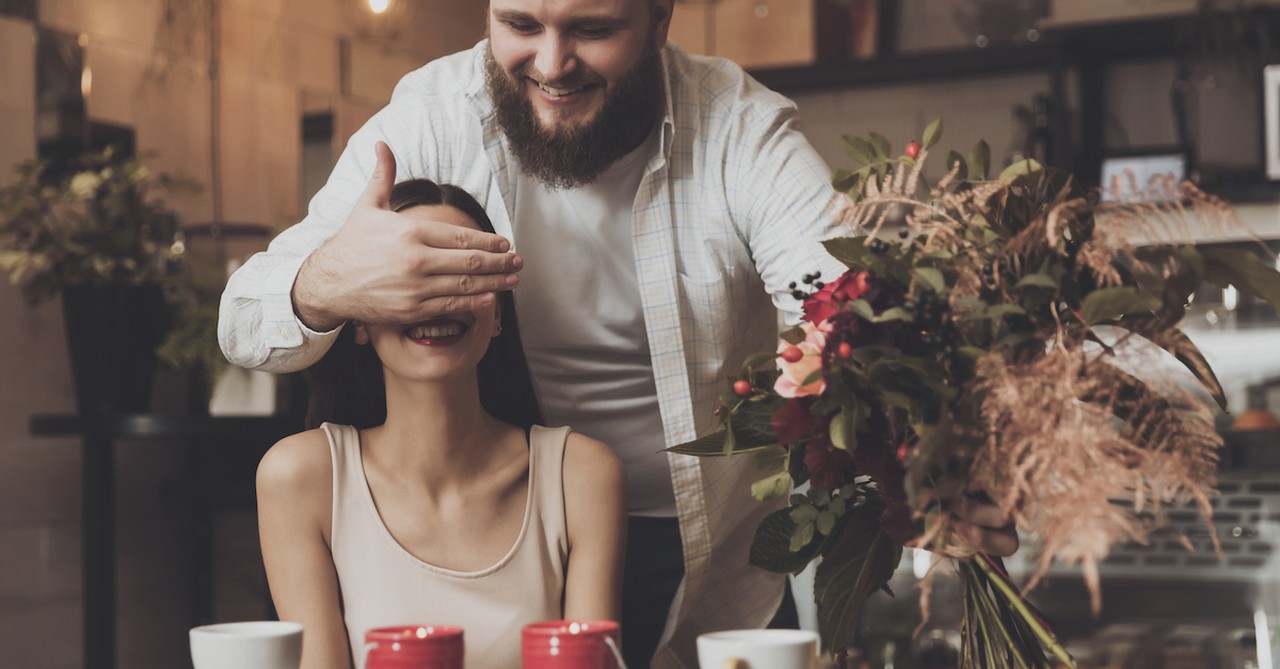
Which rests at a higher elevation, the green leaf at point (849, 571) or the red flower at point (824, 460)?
the red flower at point (824, 460)

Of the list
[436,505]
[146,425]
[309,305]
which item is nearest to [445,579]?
[436,505]

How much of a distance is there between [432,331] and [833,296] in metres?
0.58

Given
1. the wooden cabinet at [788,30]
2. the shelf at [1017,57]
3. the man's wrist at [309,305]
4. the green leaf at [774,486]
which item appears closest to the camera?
the green leaf at [774,486]

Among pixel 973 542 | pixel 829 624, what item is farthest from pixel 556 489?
pixel 973 542

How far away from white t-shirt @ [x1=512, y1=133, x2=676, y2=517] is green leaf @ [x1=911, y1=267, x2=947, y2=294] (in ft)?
2.52

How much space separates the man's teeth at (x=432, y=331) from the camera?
1477 mm

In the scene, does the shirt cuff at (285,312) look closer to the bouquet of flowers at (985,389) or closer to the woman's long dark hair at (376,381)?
the woman's long dark hair at (376,381)

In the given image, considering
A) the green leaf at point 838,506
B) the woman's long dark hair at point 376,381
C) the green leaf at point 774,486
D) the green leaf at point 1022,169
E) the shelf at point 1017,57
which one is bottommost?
the green leaf at point 838,506

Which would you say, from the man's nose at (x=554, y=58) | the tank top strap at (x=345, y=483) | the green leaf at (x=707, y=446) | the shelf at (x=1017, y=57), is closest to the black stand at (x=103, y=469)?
the tank top strap at (x=345, y=483)

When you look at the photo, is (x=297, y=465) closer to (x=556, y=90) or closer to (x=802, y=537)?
(x=556, y=90)

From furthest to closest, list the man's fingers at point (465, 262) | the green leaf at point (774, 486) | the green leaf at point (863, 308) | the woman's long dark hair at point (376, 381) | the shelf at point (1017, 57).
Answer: the shelf at point (1017, 57)
the woman's long dark hair at point (376, 381)
the man's fingers at point (465, 262)
the green leaf at point (774, 486)
the green leaf at point (863, 308)

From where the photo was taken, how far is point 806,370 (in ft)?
3.34

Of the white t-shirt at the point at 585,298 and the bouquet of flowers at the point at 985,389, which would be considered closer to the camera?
the bouquet of flowers at the point at 985,389

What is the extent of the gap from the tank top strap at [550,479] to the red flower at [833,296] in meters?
0.57
